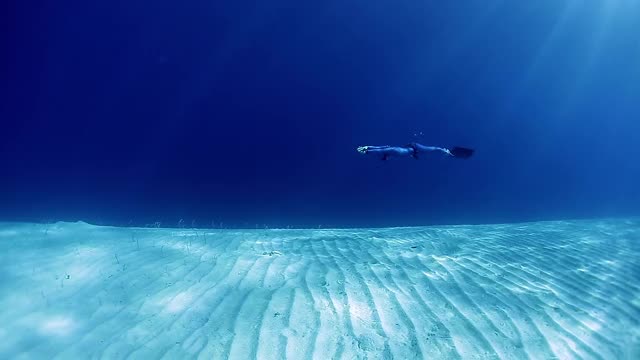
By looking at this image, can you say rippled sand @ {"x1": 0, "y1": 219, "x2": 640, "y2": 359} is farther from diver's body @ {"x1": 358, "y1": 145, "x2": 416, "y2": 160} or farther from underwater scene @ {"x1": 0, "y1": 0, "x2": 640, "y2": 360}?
diver's body @ {"x1": 358, "y1": 145, "x2": 416, "y2": 160}

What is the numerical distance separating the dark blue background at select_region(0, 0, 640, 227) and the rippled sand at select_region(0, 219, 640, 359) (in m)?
24.6

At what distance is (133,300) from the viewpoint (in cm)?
391

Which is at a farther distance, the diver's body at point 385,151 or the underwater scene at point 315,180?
the diver's body at point 385,151

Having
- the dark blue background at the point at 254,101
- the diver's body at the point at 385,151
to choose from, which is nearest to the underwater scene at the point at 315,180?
the diver's body at the point at 385,151

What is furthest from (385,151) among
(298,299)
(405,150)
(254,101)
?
(254,101)

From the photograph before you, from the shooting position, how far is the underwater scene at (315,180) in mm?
3617

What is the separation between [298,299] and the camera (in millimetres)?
4051

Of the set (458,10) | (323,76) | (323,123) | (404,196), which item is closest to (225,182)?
(323,123)

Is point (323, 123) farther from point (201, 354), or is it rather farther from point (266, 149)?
point (201, 354)

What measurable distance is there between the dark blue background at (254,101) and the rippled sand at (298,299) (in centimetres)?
2459

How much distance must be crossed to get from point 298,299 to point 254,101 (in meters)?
37.0

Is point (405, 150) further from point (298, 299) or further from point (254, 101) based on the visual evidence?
point (254, 101)

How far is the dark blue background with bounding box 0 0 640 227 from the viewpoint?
34.8 metres

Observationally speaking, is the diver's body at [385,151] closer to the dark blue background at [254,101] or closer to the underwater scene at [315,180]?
the underwater scene at [315,180]
